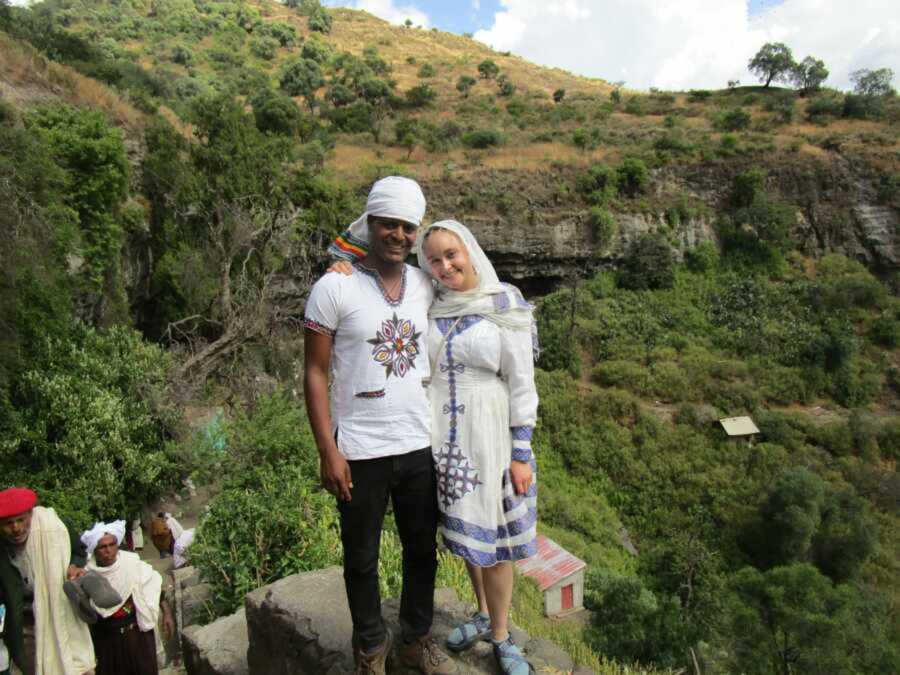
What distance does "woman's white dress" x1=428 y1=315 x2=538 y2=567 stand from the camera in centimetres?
187

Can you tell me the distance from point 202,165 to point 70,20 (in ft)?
126

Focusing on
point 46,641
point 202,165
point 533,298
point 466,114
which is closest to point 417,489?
point 46,641

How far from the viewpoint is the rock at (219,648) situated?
294cm

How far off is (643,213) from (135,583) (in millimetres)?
22696

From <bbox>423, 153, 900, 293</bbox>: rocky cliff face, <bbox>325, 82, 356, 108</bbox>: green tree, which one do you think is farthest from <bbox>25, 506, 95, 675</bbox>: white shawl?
<bbox>325, 82, 356, 108</bbox>: green tree

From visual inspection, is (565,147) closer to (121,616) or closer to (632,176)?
(632,176)

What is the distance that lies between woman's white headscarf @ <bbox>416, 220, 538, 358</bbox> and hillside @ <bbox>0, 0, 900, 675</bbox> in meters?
2.46

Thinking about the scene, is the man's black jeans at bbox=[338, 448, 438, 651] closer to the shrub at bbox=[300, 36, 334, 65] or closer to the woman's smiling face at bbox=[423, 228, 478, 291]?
the woman's smiling face at bbox=[423, 228, 478, 291]

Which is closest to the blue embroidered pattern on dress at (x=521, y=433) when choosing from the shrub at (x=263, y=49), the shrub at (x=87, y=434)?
the shrub at (x=87, y=434)

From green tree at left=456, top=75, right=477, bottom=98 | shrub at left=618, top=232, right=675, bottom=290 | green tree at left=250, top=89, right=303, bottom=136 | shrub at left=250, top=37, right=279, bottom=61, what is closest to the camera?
shrub at left=618, top=232, right=675, bottom=290

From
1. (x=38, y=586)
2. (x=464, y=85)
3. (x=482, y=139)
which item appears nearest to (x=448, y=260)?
(x=38, y=586)

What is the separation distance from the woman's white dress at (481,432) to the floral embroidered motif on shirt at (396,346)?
0.12 metres

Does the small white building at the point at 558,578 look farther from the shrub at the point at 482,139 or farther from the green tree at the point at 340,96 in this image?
the green tree at the point at 340,96

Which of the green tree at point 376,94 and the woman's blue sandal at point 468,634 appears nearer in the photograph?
the woman's blue sandal at point 468,634
